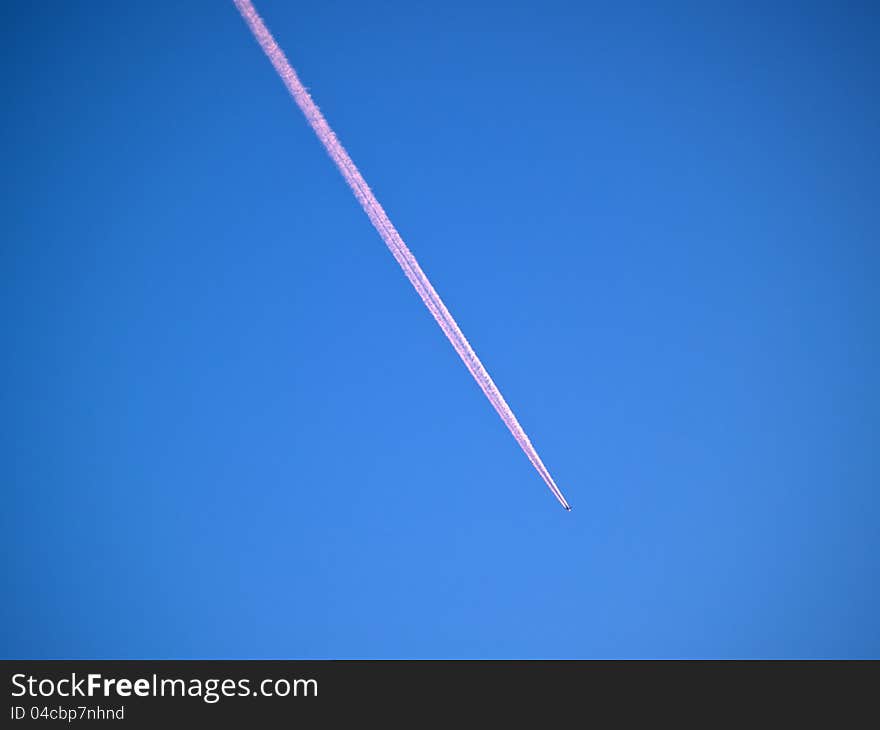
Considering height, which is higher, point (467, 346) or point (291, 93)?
point (291, 93)

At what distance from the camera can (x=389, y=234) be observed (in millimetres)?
7328

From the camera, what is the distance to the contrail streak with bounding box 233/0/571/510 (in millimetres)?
7176

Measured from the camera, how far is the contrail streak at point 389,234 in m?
7.18
